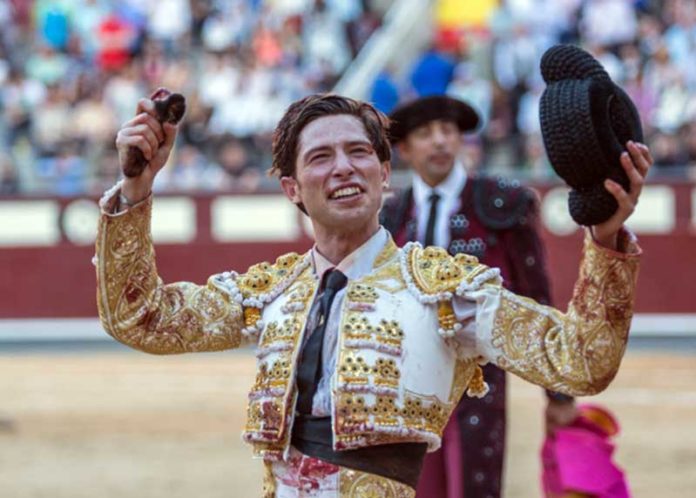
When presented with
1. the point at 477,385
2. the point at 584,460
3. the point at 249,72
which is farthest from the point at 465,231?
the point at 249,72

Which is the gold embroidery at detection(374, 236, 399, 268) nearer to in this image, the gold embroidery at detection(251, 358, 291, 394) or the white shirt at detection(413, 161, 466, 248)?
the gold embroidery at detection(251, 358, 291, 394)

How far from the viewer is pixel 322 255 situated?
3.29 m

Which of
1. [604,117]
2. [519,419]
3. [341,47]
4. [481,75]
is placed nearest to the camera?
[604,117]

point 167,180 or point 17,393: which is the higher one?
point 167,180

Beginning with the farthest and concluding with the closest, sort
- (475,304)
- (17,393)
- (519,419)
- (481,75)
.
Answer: (481,75) → (17,393) → (519,419) → (475,304)

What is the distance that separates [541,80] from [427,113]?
284 inches

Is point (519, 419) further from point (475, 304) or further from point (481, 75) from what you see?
point (475, 304)

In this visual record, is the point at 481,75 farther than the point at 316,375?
Yes

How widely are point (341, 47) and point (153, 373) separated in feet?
12.1

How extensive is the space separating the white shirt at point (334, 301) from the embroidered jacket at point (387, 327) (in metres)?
0.02

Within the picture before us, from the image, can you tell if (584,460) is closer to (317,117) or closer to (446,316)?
(446,316)

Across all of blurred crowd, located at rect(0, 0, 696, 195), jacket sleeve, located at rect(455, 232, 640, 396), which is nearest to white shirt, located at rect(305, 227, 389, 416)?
jacket sleeve, located at rect(455, 232, 640, 396)

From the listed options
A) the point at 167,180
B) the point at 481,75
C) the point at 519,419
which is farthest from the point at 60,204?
the point at 519,419

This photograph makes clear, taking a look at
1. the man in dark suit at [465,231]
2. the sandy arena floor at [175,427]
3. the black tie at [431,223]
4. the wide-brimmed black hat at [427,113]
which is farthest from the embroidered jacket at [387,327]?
the sandy arena floor at [175,427]
